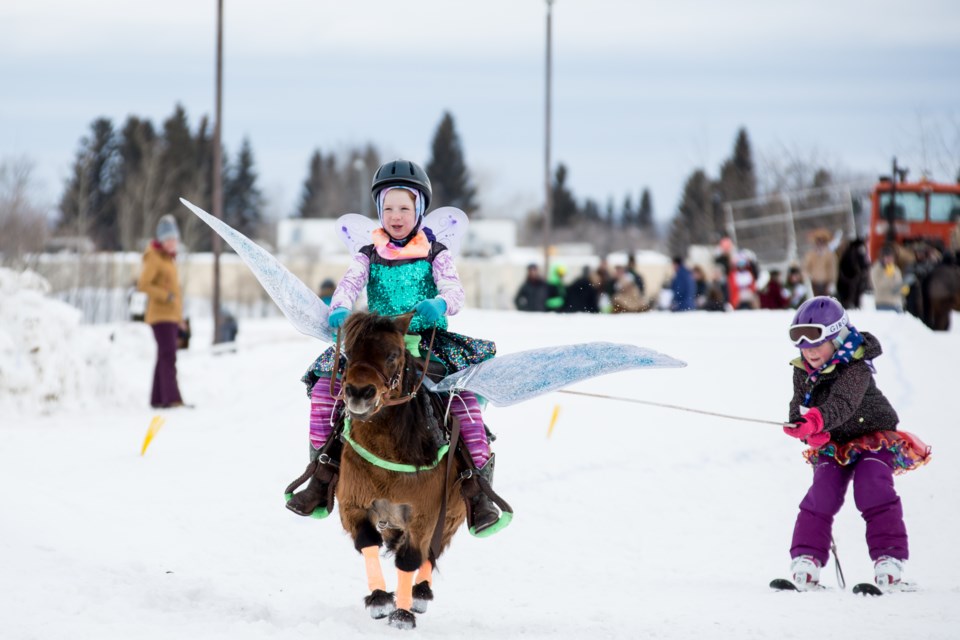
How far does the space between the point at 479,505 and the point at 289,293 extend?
5.38ft

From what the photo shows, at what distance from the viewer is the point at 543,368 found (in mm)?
6754

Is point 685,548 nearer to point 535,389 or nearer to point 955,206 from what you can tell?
point 535,389

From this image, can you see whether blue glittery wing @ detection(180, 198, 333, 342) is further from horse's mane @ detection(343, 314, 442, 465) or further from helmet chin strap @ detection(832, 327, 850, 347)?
helmet chin strap @ detection(832, 327, 850, 347)

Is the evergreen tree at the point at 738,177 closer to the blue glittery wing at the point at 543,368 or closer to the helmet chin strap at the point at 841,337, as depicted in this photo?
the helmet chin strap at the point at 841,337

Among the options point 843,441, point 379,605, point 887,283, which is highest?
point 887,283

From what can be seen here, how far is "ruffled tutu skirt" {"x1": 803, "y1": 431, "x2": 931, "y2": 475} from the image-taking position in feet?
24.9

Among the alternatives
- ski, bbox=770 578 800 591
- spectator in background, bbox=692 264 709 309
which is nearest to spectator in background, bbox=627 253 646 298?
spectator in background, bbox=692 264 709 309

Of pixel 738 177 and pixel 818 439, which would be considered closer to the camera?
pixel 818 439

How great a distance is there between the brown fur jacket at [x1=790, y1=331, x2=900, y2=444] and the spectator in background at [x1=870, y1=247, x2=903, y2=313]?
13917 mm

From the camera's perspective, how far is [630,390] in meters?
14.3

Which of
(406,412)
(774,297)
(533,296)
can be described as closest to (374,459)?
(406,412)

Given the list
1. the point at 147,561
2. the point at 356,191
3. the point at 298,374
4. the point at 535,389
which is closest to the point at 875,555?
the point at 535,389

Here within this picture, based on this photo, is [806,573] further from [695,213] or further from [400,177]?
[695,213]

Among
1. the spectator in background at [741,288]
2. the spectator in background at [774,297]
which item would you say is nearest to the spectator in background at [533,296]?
the spectator in background at [741,288]
